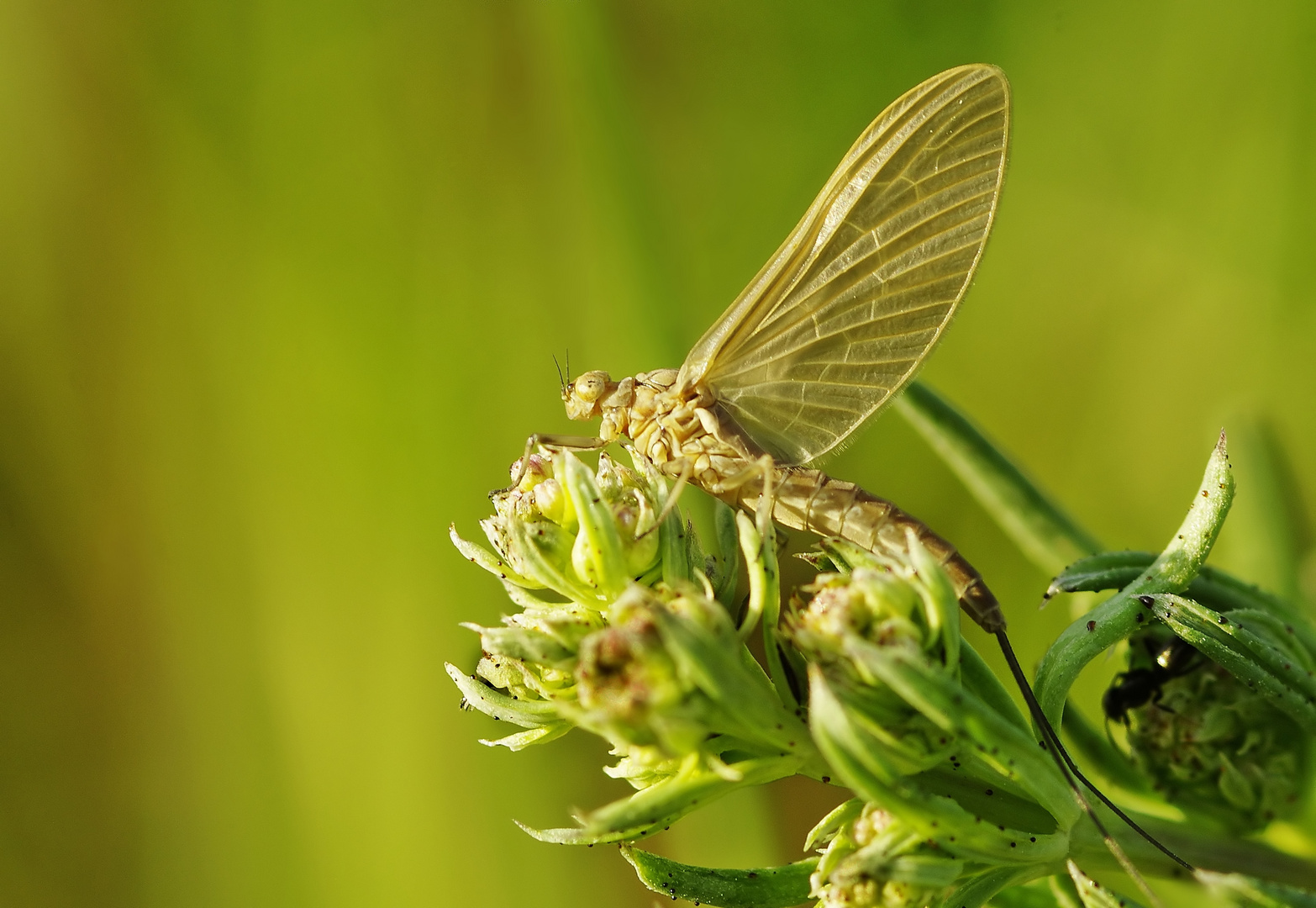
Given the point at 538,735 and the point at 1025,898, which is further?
the point at 1025,898

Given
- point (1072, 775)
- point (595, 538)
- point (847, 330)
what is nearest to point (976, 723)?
point (1072, 775)

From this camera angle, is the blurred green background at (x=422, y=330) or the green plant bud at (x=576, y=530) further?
the blurred green background at (x=422, y=330)

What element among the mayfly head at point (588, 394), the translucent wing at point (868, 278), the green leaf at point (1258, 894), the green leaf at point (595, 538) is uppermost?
the mayfly head at point (588, 394)

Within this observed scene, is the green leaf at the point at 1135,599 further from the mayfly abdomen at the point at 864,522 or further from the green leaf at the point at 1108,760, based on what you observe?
the green leaf at the point at 1108,760

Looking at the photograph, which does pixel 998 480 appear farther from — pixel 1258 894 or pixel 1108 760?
pixel 1258 894

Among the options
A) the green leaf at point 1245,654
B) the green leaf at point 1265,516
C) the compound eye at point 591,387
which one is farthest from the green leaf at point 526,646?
the green leaf at point 1265,516

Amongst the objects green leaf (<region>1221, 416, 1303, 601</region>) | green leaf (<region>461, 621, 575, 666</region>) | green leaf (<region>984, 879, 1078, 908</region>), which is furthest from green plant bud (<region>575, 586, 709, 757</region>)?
green leaf (<region>1221, 416, 1303, 601</region>)

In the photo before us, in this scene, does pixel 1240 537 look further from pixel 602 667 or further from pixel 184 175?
pixel 184 175
